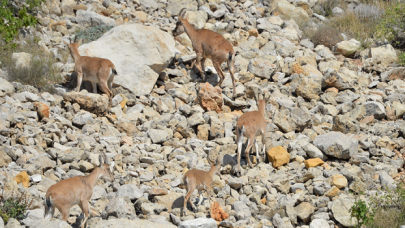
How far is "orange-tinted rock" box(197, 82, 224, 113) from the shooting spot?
13078 millimetres

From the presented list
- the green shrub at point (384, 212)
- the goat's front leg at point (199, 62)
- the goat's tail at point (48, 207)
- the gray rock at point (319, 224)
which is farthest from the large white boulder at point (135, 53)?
the green shrub at point (384, 212)

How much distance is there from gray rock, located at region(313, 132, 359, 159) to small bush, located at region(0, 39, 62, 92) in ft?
26.0

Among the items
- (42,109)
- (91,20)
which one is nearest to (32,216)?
(42,109)

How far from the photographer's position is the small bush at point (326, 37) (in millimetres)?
18234

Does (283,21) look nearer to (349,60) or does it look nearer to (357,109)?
(349,60)

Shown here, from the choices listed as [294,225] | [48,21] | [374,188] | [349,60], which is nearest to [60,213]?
[294,225]

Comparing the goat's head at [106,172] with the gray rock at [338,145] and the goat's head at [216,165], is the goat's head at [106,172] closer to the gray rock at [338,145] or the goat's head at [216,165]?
the goat's head at [216,165]

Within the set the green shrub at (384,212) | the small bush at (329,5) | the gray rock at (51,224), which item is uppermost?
the gray rock at (51,224)

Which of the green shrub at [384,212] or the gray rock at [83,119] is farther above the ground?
the green shrub at [384,212]

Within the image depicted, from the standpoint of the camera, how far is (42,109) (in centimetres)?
1109

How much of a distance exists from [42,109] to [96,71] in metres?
2.24

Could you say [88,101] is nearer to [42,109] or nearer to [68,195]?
[42,109]

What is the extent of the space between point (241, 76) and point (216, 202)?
7210 mm

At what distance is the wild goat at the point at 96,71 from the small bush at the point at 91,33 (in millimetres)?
2887
